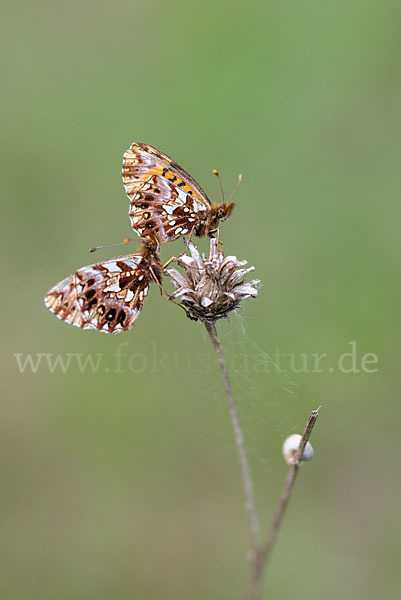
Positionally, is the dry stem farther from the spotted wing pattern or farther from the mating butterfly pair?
the spotted wing pattern

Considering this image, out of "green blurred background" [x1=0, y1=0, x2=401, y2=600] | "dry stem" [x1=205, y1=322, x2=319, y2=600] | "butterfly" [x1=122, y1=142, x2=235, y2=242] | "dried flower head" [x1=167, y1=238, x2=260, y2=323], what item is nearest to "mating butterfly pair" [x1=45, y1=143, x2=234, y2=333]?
"butterfly" [x1=122, y1=142, x2=235, y2=242]

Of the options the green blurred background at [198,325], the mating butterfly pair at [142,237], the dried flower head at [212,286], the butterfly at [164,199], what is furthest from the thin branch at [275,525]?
the butterfly at [164,199]

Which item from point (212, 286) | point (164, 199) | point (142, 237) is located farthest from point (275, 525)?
point (164, 199)

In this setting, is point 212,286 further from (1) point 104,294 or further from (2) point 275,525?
(2) point 275,525

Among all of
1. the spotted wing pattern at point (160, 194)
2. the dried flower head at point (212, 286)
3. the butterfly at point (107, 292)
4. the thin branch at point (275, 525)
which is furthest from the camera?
the spotted wing pattern at point (160, 194)

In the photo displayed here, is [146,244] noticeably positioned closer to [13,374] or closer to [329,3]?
[13,374]

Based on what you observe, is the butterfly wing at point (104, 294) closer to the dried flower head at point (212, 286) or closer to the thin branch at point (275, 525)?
the dried flower head at point (212, 286)

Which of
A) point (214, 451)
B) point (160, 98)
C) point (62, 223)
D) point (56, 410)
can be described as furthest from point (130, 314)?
point (160, 98)
